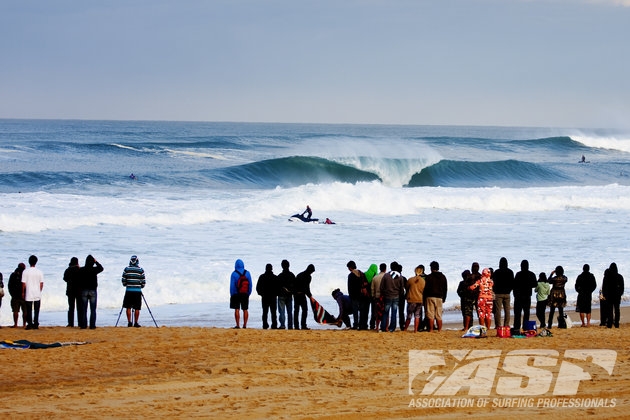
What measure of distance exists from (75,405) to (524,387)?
14.0ft

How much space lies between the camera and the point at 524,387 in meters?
8.00

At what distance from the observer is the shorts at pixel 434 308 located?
40.2 ft

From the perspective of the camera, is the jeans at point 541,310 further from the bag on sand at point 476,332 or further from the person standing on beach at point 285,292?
the person standing on beach at point 285,292

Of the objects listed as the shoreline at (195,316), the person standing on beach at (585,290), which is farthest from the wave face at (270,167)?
the person standing on beach at (585,290)

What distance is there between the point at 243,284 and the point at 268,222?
49.3 ft

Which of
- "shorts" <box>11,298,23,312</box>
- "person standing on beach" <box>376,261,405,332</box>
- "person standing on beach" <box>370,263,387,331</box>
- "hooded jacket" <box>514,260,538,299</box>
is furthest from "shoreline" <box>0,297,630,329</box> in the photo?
"hooded jacket" <box>514,260,538,299</box>

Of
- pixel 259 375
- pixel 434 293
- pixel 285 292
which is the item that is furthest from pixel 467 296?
pixel 259 375

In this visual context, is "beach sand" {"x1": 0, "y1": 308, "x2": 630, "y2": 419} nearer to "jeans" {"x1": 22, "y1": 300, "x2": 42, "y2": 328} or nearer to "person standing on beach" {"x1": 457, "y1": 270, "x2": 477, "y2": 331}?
"jeans" {"x1": 22, "y1": 300, "x2": 42, "y2": 328}

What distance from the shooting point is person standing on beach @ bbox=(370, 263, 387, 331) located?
12188 millimetres

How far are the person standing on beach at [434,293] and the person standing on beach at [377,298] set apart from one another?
683mm

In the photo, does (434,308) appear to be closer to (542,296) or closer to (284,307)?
(542,296)

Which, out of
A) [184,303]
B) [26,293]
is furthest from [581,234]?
[26,293]

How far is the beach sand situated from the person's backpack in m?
0.69

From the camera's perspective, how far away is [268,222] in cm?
2742
